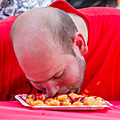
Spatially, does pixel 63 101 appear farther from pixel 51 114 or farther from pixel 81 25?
pixel 81 25

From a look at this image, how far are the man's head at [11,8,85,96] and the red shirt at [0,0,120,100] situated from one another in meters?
0.22

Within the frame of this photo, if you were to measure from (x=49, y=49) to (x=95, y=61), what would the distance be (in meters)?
0.44

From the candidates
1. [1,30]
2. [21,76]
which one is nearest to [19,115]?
[21,76]

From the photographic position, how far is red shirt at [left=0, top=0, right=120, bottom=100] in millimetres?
1370

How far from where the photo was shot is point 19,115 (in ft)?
2.62

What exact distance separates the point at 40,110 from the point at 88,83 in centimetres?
54

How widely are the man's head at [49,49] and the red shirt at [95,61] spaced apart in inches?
8.8

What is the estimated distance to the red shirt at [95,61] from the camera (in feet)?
4.50

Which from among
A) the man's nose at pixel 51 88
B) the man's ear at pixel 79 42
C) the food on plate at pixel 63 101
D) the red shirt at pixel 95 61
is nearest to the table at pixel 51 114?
the food on plate at pixel 63 101

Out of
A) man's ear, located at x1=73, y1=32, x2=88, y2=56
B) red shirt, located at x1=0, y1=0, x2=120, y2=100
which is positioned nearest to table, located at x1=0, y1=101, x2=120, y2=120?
man's ear, located at x1=73, y1=32, x2=88, y2=56

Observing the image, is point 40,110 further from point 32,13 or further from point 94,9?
point 94,9

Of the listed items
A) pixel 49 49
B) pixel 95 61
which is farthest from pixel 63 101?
pixel 95 61

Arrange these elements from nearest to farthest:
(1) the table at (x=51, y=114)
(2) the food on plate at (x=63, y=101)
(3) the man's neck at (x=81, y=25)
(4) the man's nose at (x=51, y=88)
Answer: (1) the table at (x=51, y=114), (2) the food on plate at (x=63, y=101), (4) the man's nose at (x=51, y=88), (3) the man's neck at (x=81, y=25)

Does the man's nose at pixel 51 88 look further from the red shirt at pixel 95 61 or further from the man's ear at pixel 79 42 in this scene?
the red shirt at pixel 95 61
